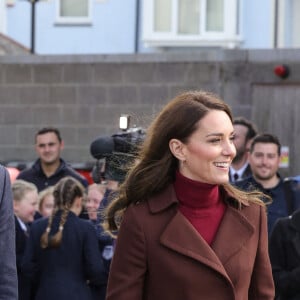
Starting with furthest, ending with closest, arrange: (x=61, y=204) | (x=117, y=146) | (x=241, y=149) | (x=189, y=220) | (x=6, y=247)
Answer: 1. (x=241, y=149)
2. (x=61, y=204)
3. (x=117, y=146)
4. (x=6, y=247)
5. (x=189, y=220)

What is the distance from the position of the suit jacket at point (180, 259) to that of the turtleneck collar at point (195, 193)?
4 cm

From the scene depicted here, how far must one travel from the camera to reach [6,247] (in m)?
5.05

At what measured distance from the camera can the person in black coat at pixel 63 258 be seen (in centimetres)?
828

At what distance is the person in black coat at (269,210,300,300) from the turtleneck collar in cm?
201

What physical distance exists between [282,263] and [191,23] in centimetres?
1761

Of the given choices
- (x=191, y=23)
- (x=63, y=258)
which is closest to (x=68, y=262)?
(x=63, y=258)

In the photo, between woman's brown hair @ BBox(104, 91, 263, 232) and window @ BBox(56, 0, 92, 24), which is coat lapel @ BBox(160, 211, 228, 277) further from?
window @ BBox(56, 0, 92, 24)

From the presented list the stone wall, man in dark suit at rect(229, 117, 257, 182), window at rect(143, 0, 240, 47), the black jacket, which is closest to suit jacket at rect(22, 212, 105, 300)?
man in dark suit at rect(229, 117, 257, 182)

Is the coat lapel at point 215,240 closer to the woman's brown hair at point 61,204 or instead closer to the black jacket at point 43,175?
the woman's brown hair at point 61,204

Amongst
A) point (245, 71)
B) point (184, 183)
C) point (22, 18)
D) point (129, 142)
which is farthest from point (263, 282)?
point (22, 18)

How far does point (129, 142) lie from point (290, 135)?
802cm

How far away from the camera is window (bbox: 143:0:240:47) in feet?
76.9

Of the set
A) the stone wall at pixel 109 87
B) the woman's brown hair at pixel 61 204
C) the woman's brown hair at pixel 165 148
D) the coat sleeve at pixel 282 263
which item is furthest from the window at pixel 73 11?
the woman's brown hair at pixel 165 148

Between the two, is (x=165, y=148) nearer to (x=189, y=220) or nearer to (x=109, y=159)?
(x=189, y=220)
